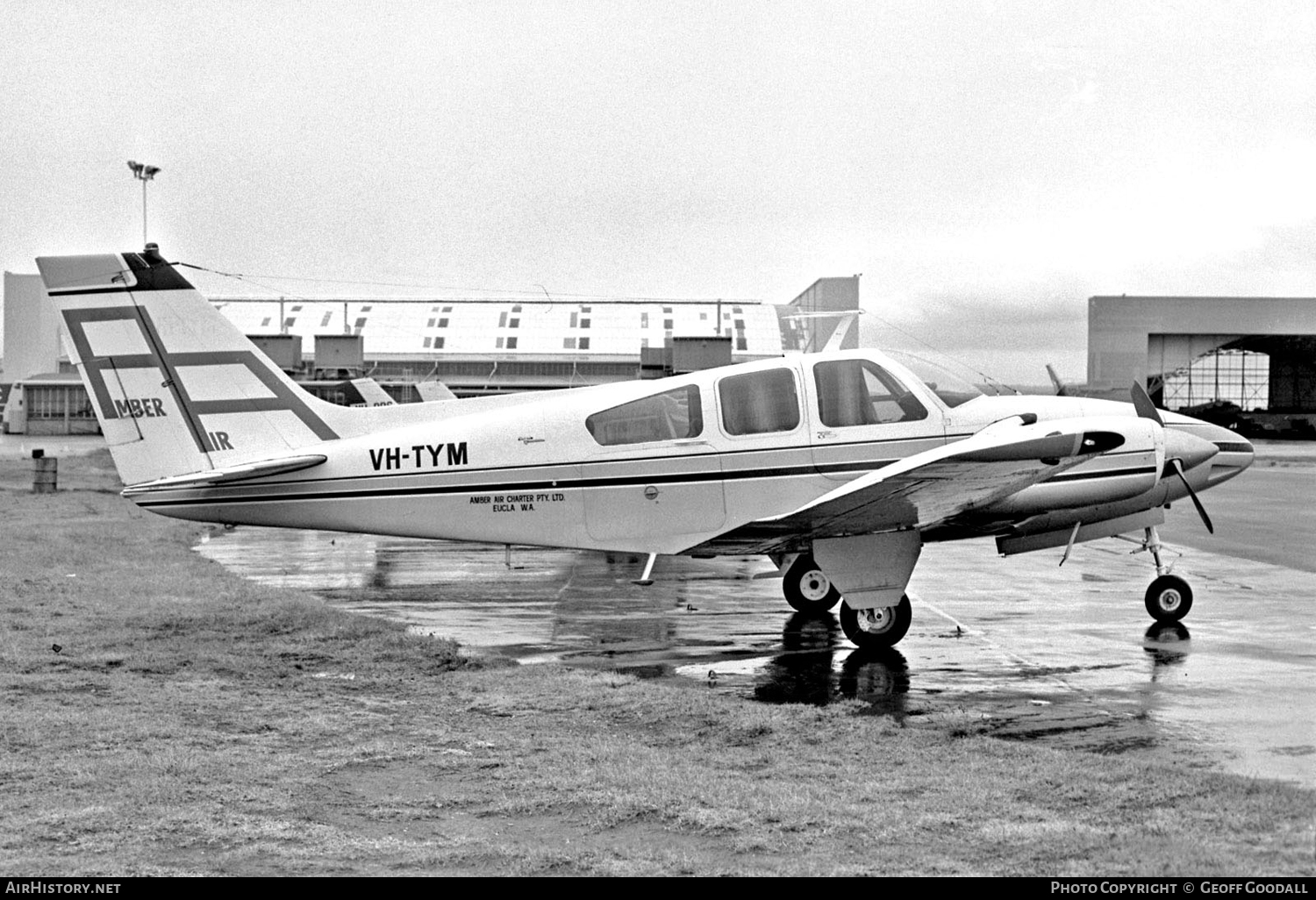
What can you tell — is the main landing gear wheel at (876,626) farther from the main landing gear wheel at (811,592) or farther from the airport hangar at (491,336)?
the airport hangar at (491,336)

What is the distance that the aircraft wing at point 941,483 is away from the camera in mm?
9258

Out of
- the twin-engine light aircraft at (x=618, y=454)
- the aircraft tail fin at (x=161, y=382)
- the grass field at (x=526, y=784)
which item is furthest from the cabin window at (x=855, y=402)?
the aircraft tail fin at (x=161, y=382)

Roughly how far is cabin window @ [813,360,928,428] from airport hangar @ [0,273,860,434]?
54140mm

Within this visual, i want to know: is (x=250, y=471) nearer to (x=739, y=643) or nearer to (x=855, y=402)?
(x=739, y=643)

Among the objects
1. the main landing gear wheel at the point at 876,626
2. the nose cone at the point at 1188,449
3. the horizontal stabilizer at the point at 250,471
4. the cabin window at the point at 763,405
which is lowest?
the main landing gear wheel at the point at 876,626

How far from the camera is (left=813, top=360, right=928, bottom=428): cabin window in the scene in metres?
11.4

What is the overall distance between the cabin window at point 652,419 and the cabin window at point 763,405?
31 cm

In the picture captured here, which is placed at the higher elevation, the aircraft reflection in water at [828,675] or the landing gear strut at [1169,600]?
the landing gear strut at [1169,600]

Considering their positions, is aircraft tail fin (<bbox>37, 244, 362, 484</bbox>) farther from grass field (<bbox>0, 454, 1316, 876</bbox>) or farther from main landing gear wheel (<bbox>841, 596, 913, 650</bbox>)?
main landing gear wheel (<bbox>841, 596, 913, 650</bbox>)

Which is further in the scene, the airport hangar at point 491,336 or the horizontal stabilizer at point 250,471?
the airport hangar at point 491,336

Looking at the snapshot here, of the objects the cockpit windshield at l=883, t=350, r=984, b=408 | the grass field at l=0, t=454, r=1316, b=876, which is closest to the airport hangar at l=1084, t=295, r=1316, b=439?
the cockpit windshield at l=883, t=350, r=984, b=408

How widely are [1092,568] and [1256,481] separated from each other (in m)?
24.2

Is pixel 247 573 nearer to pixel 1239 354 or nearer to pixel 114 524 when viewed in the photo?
pixel 114 524

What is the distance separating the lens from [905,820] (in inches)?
236
